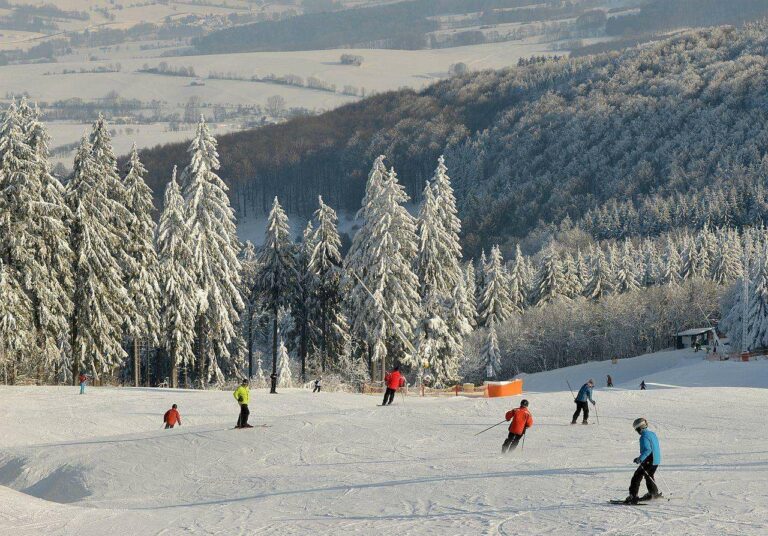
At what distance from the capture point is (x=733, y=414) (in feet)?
118

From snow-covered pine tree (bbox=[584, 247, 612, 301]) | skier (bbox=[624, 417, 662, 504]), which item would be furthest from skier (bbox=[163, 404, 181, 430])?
snow-covered pine tree (bbox=[584, 247, 612, 301])

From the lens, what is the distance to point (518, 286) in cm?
12519

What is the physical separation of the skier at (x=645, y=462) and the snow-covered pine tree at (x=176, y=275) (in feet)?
129

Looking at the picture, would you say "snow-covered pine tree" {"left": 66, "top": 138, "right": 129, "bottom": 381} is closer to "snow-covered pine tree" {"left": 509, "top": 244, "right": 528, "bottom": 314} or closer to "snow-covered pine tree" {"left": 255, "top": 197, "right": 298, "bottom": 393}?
"snow-covered pine tree" {"left": 255, "top": 197, "right": 298, "bottom": 393}

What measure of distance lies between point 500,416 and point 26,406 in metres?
19.3

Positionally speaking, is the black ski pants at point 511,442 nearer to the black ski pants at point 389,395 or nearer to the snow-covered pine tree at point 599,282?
the black ski pants at point 389,395

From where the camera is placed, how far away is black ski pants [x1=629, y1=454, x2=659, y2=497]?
22531 millimetres

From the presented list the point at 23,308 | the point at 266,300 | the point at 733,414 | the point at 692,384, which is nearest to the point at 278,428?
the point at 733,414

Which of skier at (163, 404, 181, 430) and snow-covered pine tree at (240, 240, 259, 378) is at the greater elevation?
snow-covered pine tree at (240, 240, 259, 378)

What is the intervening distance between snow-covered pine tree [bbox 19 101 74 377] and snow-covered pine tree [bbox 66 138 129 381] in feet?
2.92

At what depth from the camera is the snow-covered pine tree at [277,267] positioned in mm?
66875

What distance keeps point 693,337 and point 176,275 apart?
67.3 metres

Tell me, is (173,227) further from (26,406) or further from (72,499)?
(72,499)

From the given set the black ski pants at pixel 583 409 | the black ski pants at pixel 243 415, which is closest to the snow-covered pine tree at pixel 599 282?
the black ski pants at pixel 583 409
